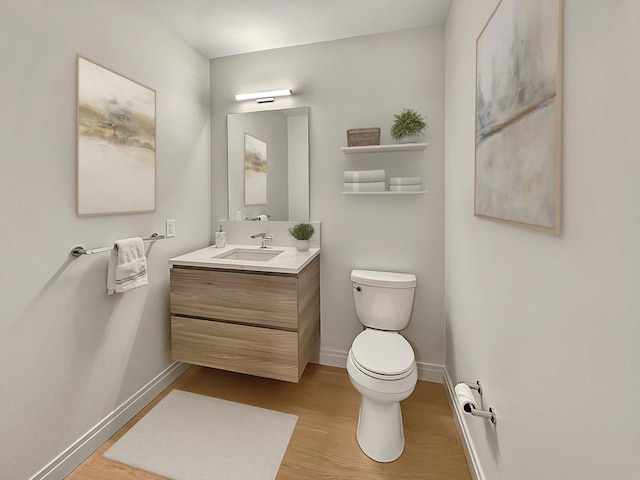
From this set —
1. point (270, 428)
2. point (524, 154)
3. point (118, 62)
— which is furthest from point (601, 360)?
point (118, 62)

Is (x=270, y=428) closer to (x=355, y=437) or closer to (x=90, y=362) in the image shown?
(x=355, y=437)

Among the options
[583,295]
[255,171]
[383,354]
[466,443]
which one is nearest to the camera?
[583,295]

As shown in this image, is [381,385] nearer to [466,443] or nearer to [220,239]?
[466,443]

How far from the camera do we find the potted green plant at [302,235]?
7.25 feet

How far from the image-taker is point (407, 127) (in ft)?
6.56

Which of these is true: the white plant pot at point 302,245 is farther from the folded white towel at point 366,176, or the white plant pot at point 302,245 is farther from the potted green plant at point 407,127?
the potted green plant at point 407,127

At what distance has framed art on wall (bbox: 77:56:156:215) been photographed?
1.50m

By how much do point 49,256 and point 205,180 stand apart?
130 cm

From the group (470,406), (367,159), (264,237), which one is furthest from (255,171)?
(470,406)

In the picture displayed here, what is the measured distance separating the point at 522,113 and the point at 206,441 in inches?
80.6

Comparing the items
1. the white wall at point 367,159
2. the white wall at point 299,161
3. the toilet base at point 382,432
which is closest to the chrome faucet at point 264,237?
the white wall at point 299,161

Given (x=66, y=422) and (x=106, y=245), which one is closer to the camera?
(x=66, y=422)

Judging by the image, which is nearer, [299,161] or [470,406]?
[470,406]

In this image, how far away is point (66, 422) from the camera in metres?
1.44
